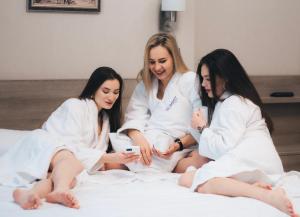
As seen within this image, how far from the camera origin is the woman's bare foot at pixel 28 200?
196 cm

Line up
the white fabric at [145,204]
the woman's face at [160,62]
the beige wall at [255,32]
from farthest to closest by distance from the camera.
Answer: the beige wall at [255,32] < the woman's face at [160,62] < the white fabric at [145,204]

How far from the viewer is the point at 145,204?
203 centimetres

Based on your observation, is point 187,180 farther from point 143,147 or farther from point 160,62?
point 160,62

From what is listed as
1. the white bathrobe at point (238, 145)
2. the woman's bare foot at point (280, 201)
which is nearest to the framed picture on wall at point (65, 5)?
the white bathrobe at point (238, 145)

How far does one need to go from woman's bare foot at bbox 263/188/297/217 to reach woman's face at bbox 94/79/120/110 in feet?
3.74

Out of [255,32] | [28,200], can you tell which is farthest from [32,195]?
[255,32]

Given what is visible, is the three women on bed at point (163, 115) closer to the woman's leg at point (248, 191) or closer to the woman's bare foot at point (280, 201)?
the woman's leg at point (248, 191)

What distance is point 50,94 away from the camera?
3.38m

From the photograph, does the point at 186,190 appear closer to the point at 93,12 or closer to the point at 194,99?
the point at 194,99

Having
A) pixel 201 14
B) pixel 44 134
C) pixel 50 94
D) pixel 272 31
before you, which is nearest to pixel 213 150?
pixel 44 134

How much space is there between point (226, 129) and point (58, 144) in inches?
31.3

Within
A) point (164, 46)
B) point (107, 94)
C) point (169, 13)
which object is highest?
point (169, 13)

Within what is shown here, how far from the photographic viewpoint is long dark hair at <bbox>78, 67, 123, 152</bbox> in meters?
2.97

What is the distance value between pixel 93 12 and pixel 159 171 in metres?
1.19
